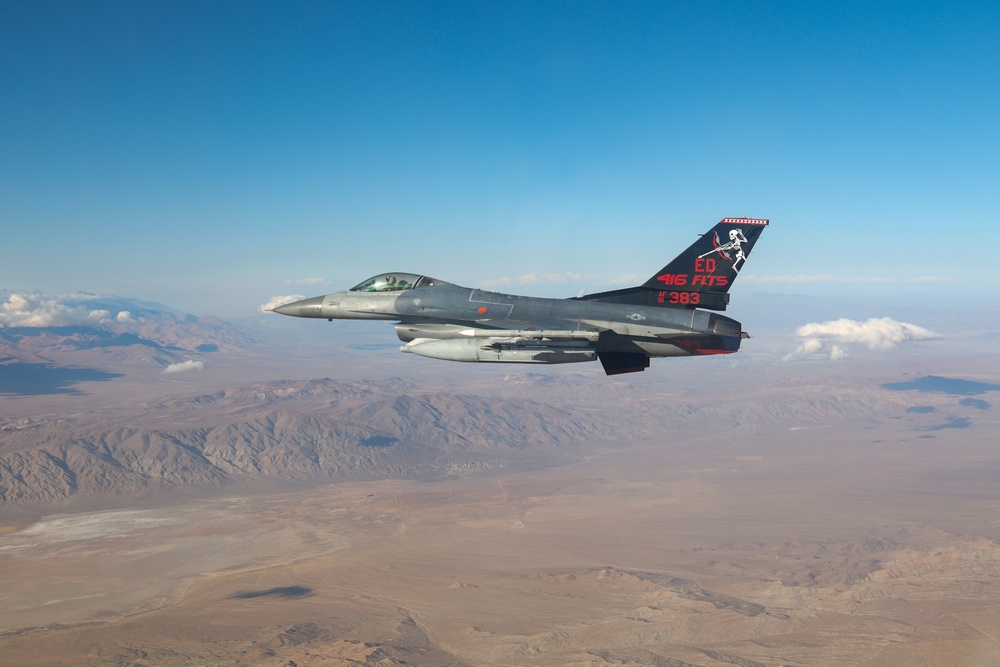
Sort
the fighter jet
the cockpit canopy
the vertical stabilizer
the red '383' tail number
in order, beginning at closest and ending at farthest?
the fighter jet
the vertical stabilizer
the red '383' tail number
the cockpit canopy

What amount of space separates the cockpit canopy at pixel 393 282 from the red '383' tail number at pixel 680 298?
36.3 ft

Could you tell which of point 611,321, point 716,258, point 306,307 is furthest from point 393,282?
point 716,258

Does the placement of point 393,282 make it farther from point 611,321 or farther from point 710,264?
point 710,264

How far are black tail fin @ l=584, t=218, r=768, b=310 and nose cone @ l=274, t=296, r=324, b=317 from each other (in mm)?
15676

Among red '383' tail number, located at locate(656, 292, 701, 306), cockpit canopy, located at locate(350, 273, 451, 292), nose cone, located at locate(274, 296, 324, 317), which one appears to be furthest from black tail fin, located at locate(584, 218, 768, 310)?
nose cone, located at locate(274, 296, 324, 317)

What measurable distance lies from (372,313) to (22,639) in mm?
190246

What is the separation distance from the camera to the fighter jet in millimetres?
28859

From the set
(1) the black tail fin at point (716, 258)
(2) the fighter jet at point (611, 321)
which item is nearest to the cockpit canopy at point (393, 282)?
(2) the fighter jet at point (611, 321)

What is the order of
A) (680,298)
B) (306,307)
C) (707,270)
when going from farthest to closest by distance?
(306,307) < (680,298) < (707,270)

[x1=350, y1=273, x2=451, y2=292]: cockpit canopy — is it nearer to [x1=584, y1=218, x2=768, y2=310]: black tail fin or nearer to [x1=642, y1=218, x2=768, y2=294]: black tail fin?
[x1=584, y1=218, x2=768, y2=310]: black tail fin

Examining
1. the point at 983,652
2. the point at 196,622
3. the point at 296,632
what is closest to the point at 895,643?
the point at 983,652

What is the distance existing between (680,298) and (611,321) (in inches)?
126

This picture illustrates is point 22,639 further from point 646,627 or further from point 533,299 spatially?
point 533,299

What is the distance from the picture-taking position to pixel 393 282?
35062mm
